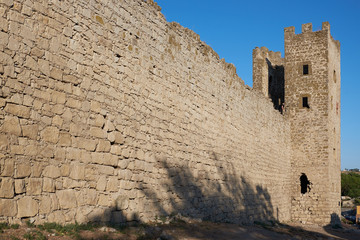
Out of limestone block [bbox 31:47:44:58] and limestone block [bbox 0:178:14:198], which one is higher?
limestone block [bbox 31:47:44:58]

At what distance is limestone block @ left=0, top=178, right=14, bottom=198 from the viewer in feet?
17.1

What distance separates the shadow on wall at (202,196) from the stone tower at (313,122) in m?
5.39

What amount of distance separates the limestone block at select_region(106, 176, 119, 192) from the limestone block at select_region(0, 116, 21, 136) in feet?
6.62

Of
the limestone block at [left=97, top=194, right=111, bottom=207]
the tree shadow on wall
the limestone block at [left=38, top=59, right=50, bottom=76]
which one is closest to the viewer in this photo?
the limestone block at [left=38, top=59, right=50, bottom=76]

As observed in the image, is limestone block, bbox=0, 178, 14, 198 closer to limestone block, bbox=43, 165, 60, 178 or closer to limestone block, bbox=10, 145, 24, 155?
limestone block, bbox=10, 145, 24, 155

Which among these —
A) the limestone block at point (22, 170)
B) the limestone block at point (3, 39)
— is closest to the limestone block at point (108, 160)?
the limestone block at point (22, 170)

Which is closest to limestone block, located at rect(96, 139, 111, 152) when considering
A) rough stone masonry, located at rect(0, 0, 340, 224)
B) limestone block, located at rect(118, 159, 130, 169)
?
rough stone masonry, located at rect(0, 0, 340, 224)

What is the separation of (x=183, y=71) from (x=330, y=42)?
13290 mm

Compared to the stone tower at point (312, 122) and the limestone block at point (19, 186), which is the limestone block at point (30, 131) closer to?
the limestone block at point (19, 186)

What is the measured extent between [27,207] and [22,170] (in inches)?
19.5

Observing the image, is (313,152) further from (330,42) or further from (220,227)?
(220,227)

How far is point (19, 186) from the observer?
546cm

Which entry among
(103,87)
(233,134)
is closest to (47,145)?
(103,87)

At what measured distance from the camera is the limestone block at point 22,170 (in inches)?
215
